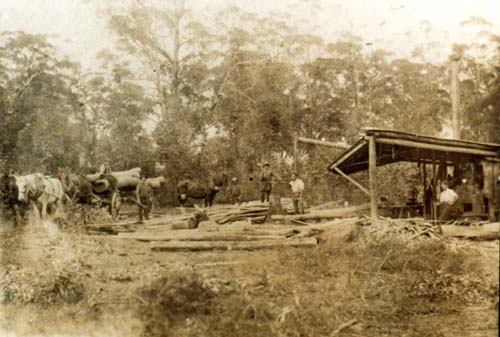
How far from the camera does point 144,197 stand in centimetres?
453

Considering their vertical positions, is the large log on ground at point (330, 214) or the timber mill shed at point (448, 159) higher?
the timber mill shed at point (448, 159)

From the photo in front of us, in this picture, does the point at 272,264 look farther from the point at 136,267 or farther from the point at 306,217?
the point at 136,267

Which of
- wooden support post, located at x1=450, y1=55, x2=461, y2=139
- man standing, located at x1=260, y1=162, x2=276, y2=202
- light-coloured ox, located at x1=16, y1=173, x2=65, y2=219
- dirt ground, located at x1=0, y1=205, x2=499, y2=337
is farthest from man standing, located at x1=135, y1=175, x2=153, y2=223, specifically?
wooden support post, located at x1=450, y1=55, x2=461, y2=139

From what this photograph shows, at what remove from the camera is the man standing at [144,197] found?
4484mm

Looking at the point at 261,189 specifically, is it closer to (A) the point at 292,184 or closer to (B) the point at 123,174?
(A) the point at 292,184

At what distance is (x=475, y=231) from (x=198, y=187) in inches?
106

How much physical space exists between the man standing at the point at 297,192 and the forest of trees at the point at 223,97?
163 millimetres

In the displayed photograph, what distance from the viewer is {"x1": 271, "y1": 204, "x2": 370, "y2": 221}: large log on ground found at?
4.49 meters

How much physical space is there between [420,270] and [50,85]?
406 cm

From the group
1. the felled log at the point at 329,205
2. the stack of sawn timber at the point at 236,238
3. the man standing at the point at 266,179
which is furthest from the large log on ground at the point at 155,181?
the felled log at the point at 329,205

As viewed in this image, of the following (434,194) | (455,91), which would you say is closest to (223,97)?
Result: (455,91)

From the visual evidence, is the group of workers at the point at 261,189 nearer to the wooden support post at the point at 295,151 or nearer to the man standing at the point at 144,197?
the man standing at the point at 144,197

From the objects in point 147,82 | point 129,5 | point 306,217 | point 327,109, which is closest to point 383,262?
point 306,217

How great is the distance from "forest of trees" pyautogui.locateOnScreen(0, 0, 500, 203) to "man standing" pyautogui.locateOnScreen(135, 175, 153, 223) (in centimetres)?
16
